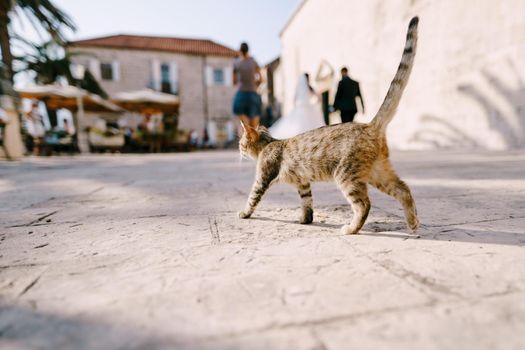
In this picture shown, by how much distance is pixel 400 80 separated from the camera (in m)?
1.72

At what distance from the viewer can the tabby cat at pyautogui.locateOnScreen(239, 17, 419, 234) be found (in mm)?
1683

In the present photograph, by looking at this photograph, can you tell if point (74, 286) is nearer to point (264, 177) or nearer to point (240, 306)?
point (240, 306)

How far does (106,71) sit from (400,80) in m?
23.6

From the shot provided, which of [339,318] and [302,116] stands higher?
[302,116]

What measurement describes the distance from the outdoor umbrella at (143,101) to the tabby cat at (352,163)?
45.2ft

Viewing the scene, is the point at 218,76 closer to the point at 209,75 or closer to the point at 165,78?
the point at 209,75

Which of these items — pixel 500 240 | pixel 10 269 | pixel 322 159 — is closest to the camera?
pixel 10 269

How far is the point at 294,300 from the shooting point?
911mm

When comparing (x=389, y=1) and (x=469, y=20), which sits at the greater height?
(x=389, y=1)

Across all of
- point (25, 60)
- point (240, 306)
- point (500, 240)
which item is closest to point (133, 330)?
point (240, 306)

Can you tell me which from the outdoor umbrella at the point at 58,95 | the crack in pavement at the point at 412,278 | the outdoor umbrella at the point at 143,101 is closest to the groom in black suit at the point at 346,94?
the crack in pavement at the point at 412,278

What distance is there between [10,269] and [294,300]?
1183 millimetres

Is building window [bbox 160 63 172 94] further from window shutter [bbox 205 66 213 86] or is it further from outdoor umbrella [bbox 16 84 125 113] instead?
outdoor umbrella [bbox 16 84 125 113]

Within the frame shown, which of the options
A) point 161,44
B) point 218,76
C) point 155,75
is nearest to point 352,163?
point 155,75
